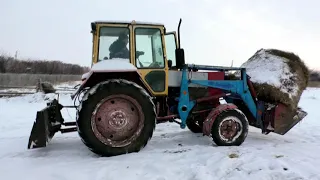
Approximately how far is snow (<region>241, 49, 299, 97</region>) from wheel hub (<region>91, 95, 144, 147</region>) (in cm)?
316

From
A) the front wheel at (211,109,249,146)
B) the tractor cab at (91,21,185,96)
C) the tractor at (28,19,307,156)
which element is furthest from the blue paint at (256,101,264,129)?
the tractor cab at (91,21,185,96)

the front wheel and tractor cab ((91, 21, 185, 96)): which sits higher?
tractor cab ((91, 21, 185, 96))

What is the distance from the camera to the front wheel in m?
5.93

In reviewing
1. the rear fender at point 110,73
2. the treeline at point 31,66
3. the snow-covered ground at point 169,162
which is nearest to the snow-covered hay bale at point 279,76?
the snow-covered ground at point 169,162

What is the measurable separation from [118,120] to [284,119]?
3608mm

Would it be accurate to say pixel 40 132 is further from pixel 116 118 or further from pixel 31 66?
pixel 31 66

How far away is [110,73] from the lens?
5.45m

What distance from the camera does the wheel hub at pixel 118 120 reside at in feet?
17.2

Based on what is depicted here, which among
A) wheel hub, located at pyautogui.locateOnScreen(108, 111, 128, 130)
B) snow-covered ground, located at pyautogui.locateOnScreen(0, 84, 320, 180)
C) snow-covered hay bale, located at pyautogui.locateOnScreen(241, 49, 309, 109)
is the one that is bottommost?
snow-covered ground, located at pyautogui.locateOnScreen(0, 84, 320, 180)

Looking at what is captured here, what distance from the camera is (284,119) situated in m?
6.54

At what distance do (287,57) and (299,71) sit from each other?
1.62ft

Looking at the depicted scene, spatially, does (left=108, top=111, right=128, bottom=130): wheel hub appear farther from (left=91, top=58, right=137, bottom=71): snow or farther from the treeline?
the treeline

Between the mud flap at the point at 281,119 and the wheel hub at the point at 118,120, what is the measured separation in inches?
117

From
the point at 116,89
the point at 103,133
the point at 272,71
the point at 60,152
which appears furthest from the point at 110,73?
the point at 272,71
